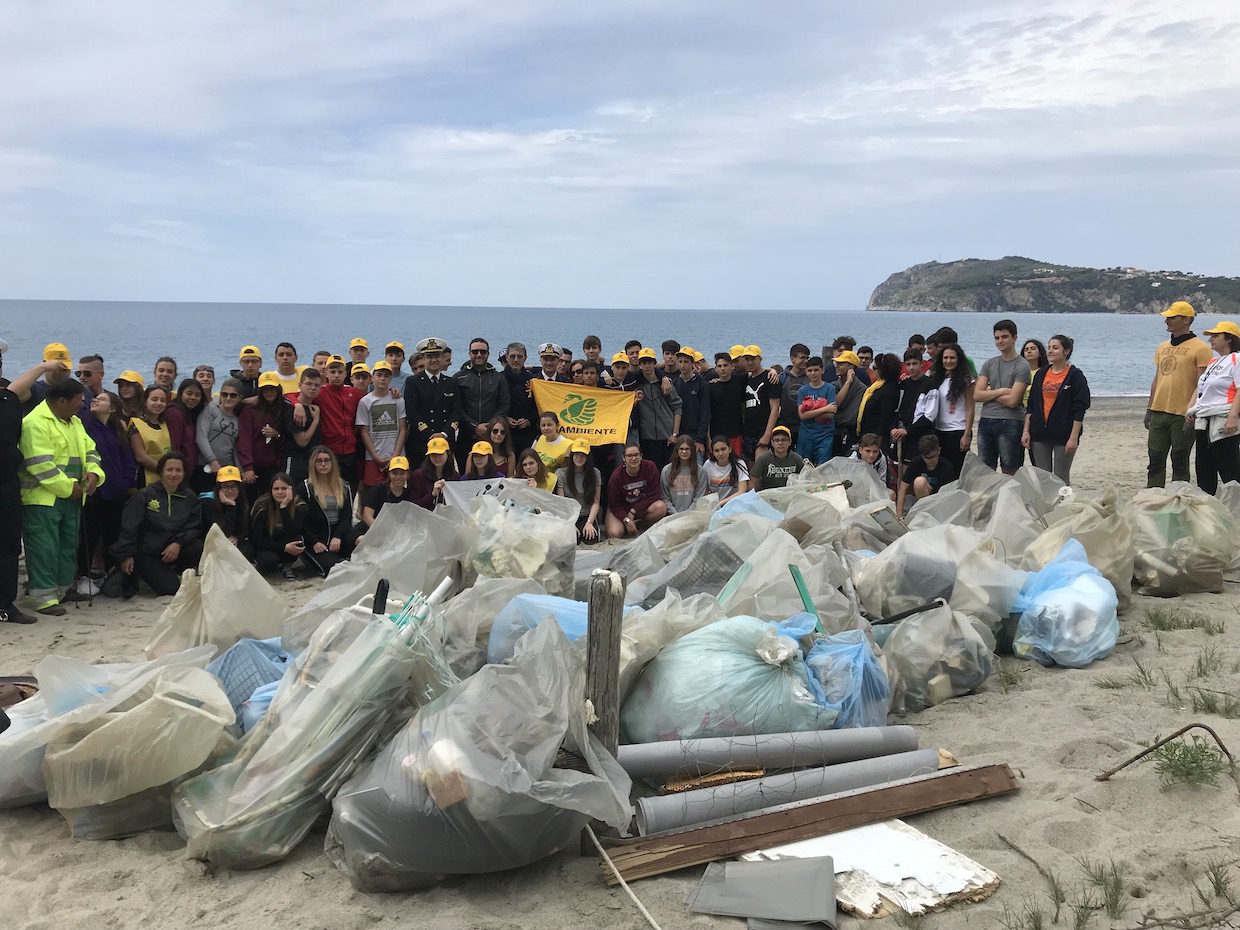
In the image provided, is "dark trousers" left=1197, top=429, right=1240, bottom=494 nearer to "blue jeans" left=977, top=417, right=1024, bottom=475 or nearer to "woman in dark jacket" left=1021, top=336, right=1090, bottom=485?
"woman in dark jacket" left=1021, top=336, right=1090, bottom=485

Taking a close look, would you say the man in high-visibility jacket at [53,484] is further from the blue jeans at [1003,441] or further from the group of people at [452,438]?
A: the blue jeans at [1003,441]

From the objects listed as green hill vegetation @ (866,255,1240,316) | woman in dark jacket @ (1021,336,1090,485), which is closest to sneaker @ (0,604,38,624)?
woman in dark jacket @ (1021,336,1090,485)

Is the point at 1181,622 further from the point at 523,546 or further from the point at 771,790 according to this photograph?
the point at 523,546

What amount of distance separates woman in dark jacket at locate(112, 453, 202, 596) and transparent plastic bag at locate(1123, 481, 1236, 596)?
6482 mm

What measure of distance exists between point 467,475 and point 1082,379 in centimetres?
502

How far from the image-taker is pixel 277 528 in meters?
7.56

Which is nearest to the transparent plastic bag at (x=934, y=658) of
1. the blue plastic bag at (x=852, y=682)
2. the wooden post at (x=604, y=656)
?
the blue plastic bag at (x=852, y=682)

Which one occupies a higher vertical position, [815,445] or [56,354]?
[56,354]

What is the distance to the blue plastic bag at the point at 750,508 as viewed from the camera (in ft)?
19.9

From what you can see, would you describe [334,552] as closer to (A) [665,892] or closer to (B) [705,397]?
(B) [705,397]

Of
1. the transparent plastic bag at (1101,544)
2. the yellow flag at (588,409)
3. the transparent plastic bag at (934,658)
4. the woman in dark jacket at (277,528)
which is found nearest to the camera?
the transparent plastic bag at (934,658)

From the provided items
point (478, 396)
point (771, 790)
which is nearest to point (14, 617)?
point (478, 396)

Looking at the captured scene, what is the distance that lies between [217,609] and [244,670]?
943mm

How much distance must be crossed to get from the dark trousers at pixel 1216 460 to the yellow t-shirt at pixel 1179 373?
32 centimetres
